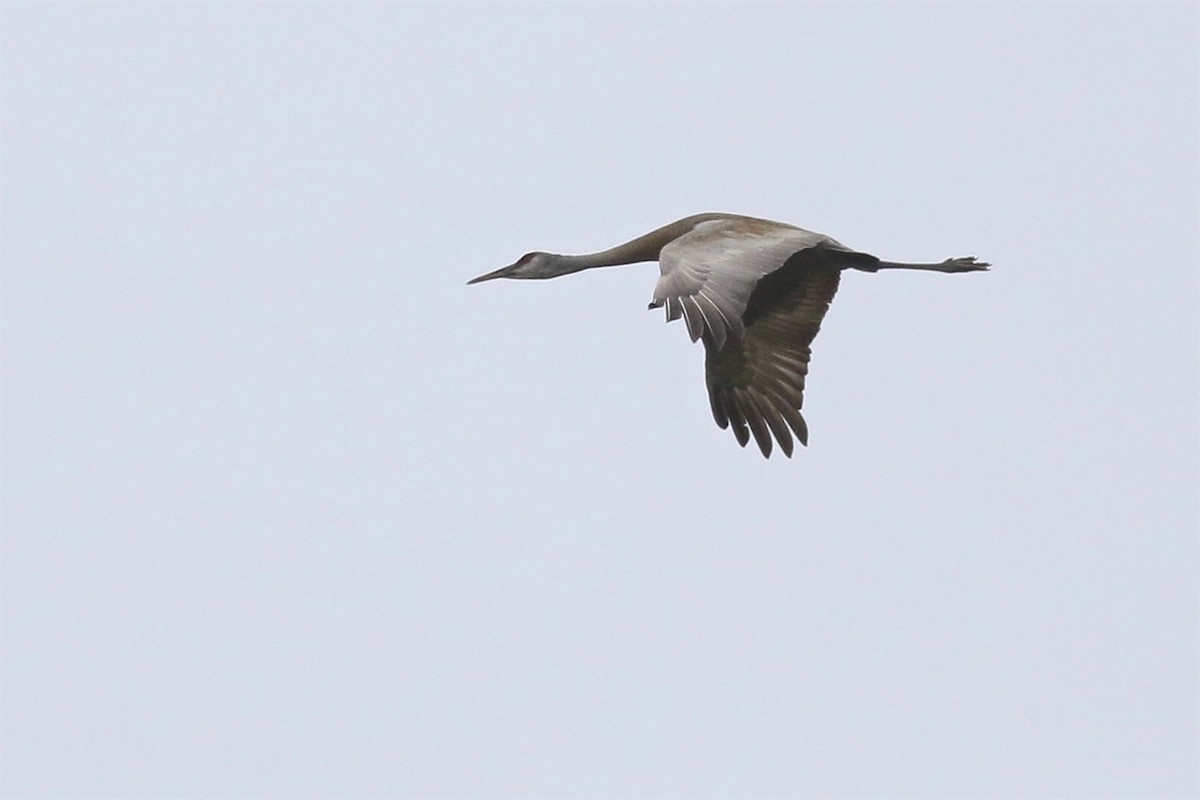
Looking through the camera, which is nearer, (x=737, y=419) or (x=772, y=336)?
(x=737, y=419)

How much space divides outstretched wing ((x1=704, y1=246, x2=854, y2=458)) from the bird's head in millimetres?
1475

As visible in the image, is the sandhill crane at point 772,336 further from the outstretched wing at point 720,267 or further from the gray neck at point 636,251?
the outstretched wing at point 720,267

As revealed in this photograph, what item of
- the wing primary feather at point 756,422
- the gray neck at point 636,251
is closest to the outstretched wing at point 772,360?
the wing primary feather at point 756,422

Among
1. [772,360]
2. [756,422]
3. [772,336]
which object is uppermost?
[772,336]

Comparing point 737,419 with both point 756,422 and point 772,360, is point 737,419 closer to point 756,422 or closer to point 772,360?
point 756,422

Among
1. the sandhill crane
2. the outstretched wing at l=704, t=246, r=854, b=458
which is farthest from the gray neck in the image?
the outstretched wing at l=704, t=246, r=854, b=458

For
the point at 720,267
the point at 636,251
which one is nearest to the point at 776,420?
the point at 636,251

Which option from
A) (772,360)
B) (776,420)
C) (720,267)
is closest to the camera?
(720,267)

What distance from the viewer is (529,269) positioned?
16.6 metres

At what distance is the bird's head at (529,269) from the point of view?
16.4m

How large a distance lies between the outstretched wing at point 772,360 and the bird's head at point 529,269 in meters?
1.48

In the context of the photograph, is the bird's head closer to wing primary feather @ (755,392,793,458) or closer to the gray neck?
the gray neck

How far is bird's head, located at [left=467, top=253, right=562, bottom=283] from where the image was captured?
16438 millimetres

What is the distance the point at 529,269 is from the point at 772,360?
6.78ft
